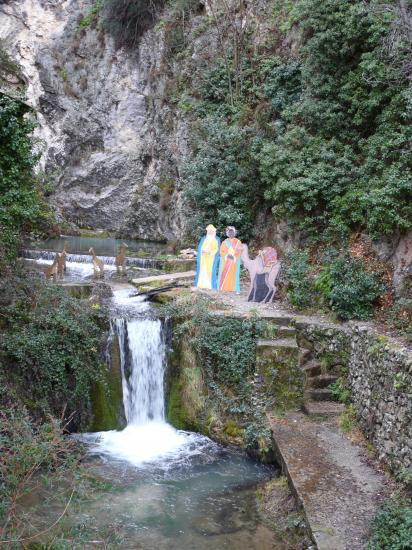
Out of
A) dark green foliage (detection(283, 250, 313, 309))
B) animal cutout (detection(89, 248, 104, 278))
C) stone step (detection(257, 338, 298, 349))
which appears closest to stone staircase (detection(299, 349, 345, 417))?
stone step (detection(257, 338, 298, 349))

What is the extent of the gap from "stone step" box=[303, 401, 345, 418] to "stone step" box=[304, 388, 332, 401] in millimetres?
76

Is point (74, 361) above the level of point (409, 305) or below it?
below

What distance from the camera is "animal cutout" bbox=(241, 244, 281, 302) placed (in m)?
11.1

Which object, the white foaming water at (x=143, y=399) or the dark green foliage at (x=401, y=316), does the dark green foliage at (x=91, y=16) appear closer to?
the white foaming water at (x=143, y=399)

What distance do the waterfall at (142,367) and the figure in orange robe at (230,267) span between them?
2020mm

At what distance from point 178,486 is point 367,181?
716 cm

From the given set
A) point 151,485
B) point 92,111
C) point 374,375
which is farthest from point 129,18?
point 151,485

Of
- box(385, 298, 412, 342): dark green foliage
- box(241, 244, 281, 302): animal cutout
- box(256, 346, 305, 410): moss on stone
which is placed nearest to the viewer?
box(385, 298, 412, 342): dark green foliage

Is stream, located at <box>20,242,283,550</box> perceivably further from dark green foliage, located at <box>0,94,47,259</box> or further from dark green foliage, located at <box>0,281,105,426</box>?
dark green foliage, located at <box>0,94,47,259</box>

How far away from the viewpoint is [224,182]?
15.3 metres

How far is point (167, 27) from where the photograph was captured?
22.0 m

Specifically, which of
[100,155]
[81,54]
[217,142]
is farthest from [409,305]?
[81,54]

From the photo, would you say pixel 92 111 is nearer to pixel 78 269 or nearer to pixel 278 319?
pixel 78 269

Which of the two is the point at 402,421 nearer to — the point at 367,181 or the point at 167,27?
the point at 367,181
